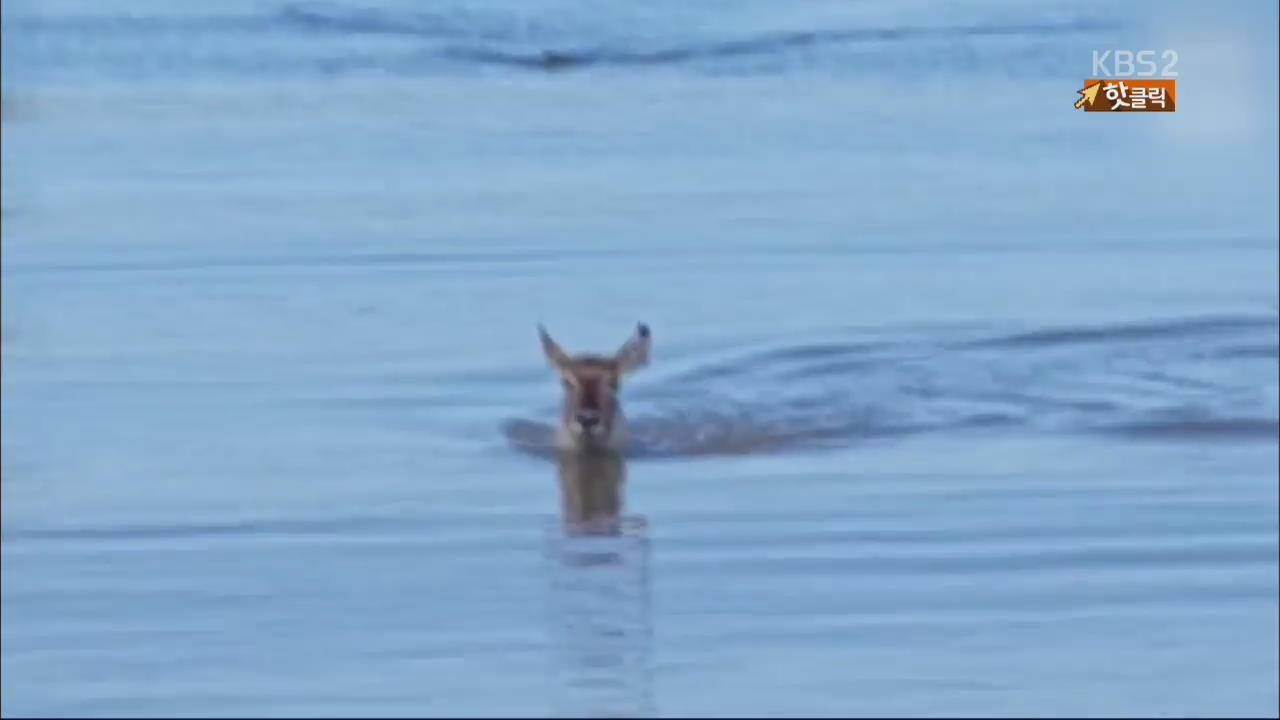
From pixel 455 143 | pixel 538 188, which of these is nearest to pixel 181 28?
pixel 455 143

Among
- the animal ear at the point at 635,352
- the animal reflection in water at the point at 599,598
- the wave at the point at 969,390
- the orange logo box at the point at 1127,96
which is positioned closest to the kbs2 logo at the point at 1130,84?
the orange logo box at the point at 1127,96

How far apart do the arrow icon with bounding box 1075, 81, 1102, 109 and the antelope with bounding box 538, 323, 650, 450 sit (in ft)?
33.6

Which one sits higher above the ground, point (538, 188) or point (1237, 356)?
point (538, 188)

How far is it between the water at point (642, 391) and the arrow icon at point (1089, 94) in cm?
37

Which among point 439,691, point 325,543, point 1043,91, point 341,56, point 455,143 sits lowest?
point 439,691

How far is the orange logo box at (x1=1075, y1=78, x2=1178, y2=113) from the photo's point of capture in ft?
73.7

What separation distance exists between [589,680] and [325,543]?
6.86 feet

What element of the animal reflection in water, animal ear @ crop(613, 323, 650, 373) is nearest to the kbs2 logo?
animal ear @ crop(613, 323, 650, 373)

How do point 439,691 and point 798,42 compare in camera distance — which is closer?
point 439,691

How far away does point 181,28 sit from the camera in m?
29.8

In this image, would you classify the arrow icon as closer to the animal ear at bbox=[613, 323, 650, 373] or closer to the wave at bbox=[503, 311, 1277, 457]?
the wave at bbox=[503, 311, 1277, 457]

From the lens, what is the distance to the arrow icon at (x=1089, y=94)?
75.1 ft

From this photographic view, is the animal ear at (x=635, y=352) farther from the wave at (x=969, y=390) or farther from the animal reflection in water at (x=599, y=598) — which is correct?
the animal reflection in water at (x=599, y=598)

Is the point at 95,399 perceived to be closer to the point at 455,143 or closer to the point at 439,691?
the point at 439,691
